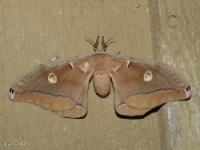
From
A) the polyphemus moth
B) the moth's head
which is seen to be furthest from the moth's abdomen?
the moth's head

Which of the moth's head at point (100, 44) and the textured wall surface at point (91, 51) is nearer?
the textured wall surface at point (91, 51)

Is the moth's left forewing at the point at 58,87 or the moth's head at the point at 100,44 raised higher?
the moth's head at the point at 100,44

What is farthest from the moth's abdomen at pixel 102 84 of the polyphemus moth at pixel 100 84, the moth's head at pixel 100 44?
the moth's head at pixel 100 44

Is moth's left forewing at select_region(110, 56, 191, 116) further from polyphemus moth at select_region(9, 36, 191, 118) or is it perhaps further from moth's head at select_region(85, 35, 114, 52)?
moth's head at select_region(85, 35, 114, 52)

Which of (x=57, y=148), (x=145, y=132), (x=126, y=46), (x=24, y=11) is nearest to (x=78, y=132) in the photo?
(x=57, y=148)

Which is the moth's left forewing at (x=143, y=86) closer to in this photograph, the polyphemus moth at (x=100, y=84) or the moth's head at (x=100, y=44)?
the polyphemus moth at (x=100, y=84)

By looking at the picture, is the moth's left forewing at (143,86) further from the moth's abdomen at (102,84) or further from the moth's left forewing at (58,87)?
the moth's left forewing at (58,87)
